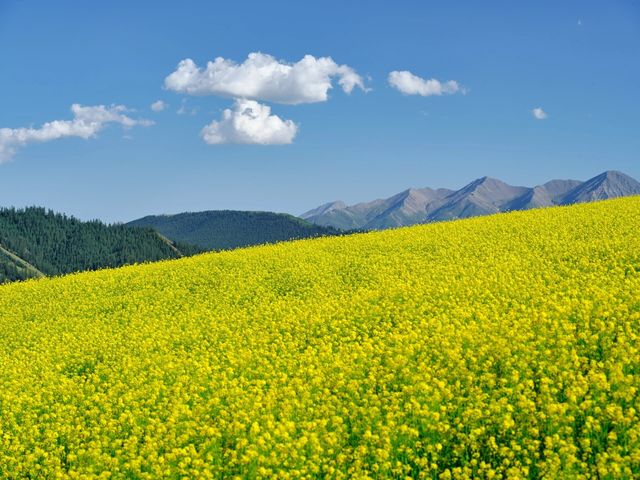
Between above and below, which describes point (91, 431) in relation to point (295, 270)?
below

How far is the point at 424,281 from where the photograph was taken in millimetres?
21938

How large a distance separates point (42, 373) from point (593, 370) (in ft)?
47.8

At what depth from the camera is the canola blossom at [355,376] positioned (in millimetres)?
9367

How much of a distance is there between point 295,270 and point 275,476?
63.9 feet

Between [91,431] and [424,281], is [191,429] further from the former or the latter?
[424,281]

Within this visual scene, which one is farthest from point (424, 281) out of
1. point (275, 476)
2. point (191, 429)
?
point (275, 476)

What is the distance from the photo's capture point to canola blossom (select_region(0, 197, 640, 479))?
937cm

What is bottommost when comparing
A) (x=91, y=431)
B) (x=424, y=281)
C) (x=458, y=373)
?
(x=91, y=431)

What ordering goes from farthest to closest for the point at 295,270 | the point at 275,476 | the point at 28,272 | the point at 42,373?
the point at 28,272 → the point at 295,270 → the point at 42,373 → the point at 275,476

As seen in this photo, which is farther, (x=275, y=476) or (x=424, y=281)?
(x=424, y=281)

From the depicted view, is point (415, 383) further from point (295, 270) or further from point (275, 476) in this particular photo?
point (295, 270)

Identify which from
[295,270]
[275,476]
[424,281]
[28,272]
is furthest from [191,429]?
[28,272]

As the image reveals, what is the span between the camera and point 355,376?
41.3ft

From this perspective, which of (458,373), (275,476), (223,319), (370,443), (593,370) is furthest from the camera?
(223,319)
